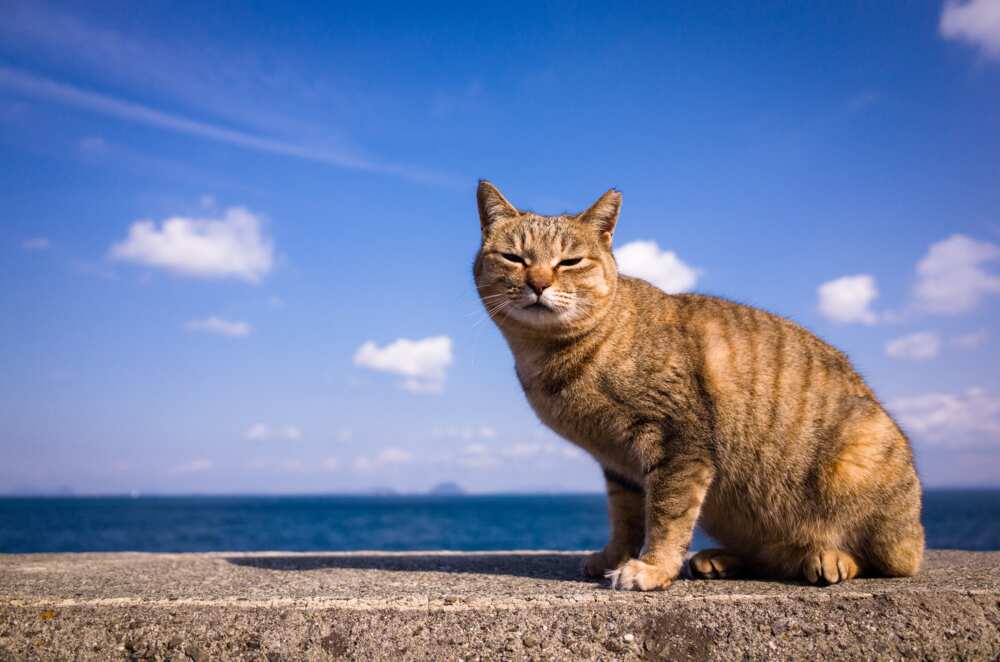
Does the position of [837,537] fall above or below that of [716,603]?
above

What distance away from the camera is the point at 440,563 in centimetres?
505

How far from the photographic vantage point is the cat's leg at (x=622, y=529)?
14.4 feet

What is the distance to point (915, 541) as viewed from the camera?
159 inches

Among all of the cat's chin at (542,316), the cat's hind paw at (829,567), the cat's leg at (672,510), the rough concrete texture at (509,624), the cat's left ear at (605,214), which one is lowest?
the rough concrete texture at (509,624)

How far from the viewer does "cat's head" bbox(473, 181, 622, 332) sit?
4.11 meters

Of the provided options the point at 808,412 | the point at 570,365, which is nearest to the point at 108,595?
the point at 570,365

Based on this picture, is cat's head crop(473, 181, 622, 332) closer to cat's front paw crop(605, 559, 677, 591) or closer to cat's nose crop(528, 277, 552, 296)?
cat's nose crop(528, 277, 552, 296)

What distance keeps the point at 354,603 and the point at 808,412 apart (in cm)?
262

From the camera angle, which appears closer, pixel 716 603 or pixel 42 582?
pixel 716 603

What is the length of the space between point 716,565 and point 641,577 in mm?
772

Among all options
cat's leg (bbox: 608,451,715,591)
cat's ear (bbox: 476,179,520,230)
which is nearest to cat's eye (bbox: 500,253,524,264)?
cat's ear (bbox: 476,179,520,230)

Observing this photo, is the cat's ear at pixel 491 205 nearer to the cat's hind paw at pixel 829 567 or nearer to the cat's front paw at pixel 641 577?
the cat's front paw at pixel 641 577

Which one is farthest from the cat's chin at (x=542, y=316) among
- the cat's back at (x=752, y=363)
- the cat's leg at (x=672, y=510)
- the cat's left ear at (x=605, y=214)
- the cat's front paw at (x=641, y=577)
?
the cat's front paw at (x=641, y=577)

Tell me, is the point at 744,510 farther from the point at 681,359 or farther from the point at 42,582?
the point at 42,582
